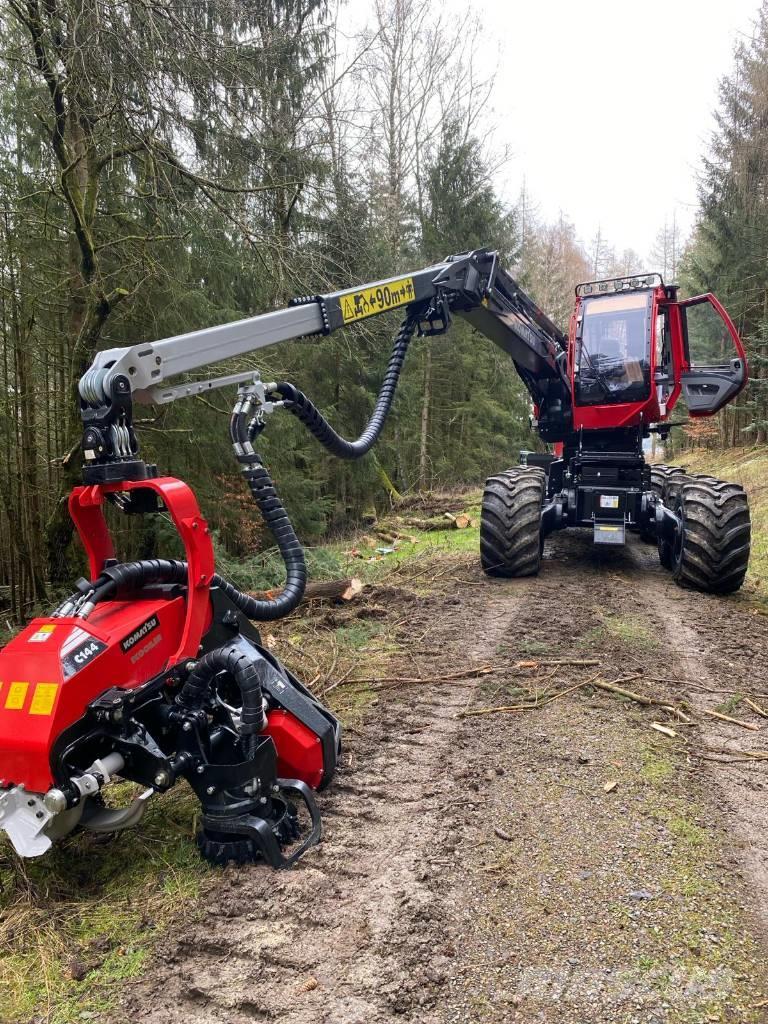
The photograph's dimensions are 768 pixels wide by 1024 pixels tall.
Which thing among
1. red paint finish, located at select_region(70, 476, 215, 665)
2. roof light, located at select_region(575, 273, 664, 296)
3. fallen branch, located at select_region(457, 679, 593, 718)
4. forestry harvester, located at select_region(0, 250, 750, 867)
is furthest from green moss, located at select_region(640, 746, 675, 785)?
roof light, located at select_region(575, 273, 664, 296)

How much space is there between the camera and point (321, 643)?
213 inches

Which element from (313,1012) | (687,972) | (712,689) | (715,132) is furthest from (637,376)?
(715,132)

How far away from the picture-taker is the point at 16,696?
2404 mm

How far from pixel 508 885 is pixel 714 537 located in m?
4.80

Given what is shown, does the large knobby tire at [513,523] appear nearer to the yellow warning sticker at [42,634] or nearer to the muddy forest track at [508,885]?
the muddy forest track at [508,885]

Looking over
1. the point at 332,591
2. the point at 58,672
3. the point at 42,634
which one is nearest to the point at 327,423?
the point at 42,634

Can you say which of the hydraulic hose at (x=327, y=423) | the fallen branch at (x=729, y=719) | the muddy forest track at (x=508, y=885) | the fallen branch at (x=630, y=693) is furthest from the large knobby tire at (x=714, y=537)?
the hydraulic hose at (x=327, y=423)

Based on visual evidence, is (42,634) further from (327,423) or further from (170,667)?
(327,423)

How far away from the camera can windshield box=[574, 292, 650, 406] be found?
23.8ft

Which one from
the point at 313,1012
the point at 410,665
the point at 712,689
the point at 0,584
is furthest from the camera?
the point at 0,584

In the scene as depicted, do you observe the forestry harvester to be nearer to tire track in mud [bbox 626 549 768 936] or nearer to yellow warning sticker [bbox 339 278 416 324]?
yellow warning sticker [bbox 339 278 416 324]

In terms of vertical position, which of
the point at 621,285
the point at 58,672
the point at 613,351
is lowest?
the point at 58,672

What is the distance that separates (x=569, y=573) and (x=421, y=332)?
129 inches

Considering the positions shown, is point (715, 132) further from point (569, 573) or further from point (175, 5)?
point (175, 5)
